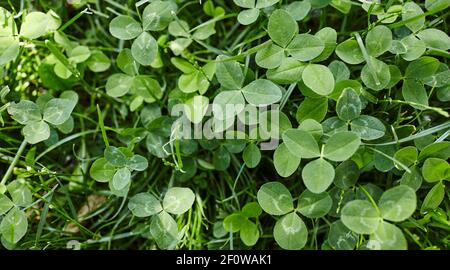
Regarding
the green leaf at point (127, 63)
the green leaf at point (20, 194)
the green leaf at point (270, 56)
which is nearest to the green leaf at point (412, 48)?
the green leaf at point (270, 56)

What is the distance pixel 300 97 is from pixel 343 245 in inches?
13.7

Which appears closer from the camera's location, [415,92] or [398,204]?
[398,204]

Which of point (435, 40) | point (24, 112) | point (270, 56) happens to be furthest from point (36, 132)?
point (435, 40)

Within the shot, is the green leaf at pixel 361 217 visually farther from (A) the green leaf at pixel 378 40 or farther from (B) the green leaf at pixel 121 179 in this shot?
(B) the green leaf at pixel 121 179

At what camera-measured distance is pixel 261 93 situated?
982mm

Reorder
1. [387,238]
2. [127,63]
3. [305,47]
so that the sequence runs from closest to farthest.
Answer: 1. [387,238]
2. [305,47]
3. [127,63]

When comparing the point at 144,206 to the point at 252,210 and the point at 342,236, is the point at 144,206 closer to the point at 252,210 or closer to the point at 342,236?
the point at 252,210

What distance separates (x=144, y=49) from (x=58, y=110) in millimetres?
219

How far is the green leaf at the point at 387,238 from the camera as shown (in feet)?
2.83

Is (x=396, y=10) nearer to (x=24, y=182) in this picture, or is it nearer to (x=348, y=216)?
(x=348, y=216)

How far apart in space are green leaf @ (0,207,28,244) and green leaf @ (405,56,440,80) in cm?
82

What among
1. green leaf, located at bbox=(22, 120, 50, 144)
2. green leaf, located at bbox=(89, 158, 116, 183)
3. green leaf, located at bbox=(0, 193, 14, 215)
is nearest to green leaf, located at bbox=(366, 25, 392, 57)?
green leaf, located at bbox=(89, 158, 116, 183)

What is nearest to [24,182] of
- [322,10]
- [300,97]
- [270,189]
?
[270,189]

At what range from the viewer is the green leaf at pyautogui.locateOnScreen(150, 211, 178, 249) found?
1.01 m
